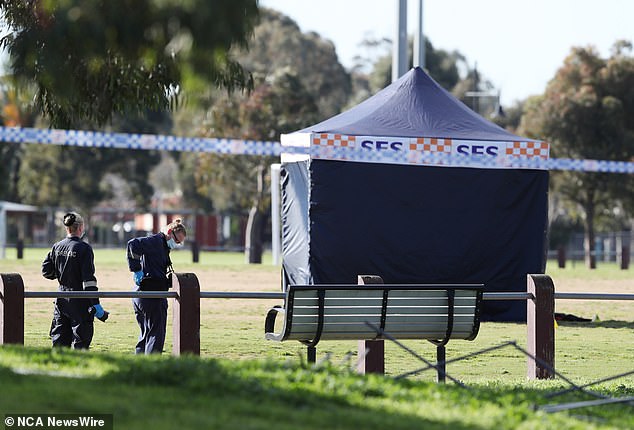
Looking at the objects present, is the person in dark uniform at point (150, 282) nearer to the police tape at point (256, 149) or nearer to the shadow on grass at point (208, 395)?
the police tape at point (256, 149)

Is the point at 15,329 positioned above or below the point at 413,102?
below

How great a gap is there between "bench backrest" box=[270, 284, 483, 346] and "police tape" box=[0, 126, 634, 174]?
4.80m

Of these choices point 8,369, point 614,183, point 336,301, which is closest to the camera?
point 8,369

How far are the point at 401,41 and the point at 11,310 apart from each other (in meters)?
14.7

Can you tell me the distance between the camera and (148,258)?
1238 cm

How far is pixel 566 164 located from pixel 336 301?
18.8 m

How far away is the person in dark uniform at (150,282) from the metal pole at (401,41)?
40.4ft

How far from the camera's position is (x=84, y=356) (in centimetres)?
876

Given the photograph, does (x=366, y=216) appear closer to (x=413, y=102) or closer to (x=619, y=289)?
(x=413, y=102)

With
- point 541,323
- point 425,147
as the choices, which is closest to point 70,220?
point 541,323

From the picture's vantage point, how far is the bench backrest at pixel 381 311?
10266mm

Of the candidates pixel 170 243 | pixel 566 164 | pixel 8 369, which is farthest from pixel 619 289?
pixel 8 369

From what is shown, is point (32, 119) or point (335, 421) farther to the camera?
point (32, 119)

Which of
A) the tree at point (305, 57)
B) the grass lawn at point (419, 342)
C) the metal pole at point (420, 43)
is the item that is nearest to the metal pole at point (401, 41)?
the metal pole at point (420, 43)
